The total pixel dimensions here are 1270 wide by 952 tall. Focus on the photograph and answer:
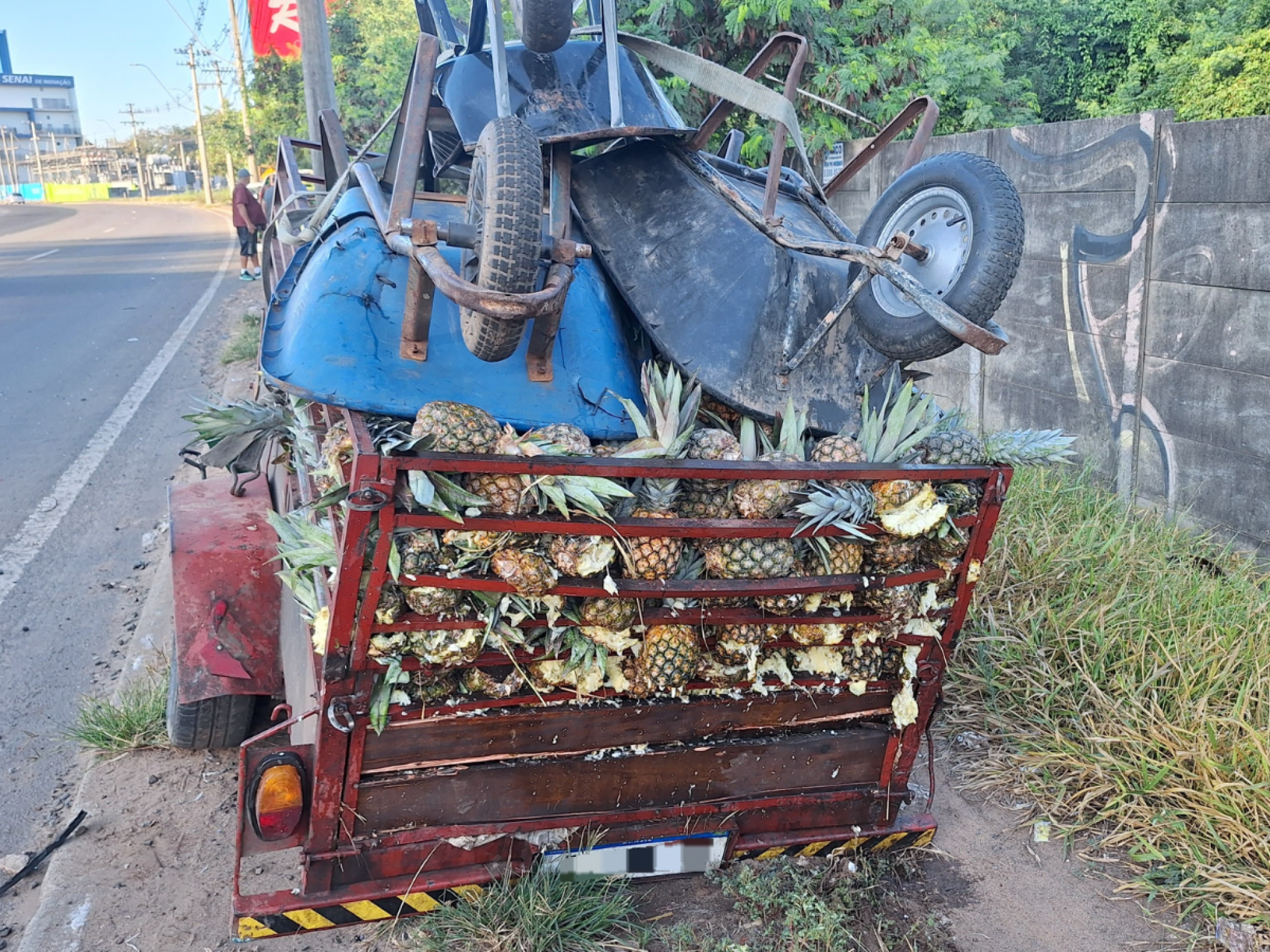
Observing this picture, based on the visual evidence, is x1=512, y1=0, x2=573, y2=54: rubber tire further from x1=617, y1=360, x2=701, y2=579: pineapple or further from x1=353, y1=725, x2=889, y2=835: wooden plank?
x1=353, y1=725, x2=889, y2=835: wooden plank

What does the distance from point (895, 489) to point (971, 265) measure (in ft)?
2.64

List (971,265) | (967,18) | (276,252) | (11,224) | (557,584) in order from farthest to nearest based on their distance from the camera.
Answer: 1. (11,224)
2. (967,18)
3. (276,252)
4. (971,265)
5. (557,584)

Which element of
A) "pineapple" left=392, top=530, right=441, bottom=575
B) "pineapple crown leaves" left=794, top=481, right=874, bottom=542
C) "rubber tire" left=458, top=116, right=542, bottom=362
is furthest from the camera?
"pineapple crown leaves" left=794, top=481, right=874, bottom=542

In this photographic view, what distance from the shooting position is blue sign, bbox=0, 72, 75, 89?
346 feet

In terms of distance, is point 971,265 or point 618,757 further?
point 971,265

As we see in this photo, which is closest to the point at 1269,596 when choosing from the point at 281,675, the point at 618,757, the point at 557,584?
the point at 618,757

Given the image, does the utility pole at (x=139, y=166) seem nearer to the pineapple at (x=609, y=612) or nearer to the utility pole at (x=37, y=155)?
the utility pole at (x=37, y=155)

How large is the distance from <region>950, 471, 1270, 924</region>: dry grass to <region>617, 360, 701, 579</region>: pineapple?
2.27 meters

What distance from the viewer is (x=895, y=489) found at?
2.62 metres

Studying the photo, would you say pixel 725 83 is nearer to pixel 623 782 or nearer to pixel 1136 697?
pixel 623 782

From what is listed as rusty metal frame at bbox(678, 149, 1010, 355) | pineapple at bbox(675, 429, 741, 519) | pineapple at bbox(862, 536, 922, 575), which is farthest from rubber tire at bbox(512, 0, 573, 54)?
pineapple at bbox(862, 536, 922, 575)

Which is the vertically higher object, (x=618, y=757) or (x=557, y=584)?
(x=557, y=584)

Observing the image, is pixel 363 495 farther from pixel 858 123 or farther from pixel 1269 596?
pixel 858 123

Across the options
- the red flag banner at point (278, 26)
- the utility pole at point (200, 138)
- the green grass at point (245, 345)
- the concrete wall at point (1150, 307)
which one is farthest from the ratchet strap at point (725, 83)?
the utility pole at point (200, 138)
